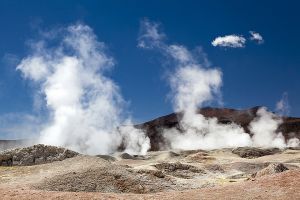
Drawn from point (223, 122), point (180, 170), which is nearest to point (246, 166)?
point (180, 170)

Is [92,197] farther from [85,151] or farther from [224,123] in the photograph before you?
[224,123]

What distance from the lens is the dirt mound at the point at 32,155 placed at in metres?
43.3

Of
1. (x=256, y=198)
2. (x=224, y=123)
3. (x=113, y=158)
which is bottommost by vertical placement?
(x=256, y=198)

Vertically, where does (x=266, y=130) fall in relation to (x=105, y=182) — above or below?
above

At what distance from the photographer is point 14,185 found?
28.2 metres

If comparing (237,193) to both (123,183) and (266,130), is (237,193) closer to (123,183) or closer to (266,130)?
(123,183)

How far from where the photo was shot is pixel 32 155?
1724 inches

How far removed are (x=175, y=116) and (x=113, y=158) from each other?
5555cm

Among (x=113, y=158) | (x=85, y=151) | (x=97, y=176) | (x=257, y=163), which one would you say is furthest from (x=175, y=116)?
(x=97, y=176)

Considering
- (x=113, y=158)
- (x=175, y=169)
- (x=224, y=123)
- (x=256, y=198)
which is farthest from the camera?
(x=224, y=123)

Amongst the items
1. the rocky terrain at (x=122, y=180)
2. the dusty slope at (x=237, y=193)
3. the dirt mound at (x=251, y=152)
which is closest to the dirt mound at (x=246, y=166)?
the rocky terrain at (x=122, y=180)

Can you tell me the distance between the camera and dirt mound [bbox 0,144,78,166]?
4331cm

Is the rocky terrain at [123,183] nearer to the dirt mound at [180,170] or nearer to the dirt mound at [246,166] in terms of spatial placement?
the dirt mound at [180,170]

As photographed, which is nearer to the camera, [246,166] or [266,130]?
[246,166]
